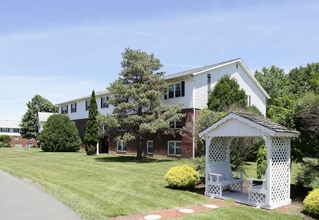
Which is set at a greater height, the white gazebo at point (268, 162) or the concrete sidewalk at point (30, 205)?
the white gazebo at point (268, 162)

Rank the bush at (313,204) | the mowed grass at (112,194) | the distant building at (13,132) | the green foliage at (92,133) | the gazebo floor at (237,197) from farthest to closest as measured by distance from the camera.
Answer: the distant building at (13,132) → the green foliage at (92,133) → the gazebo floor at (237,197) → the mowed grass at (112,194) → the bush at (313,204)

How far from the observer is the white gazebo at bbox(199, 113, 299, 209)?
10047mm

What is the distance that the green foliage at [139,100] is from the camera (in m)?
24.1

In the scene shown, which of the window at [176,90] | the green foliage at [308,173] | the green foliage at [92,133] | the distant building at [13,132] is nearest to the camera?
the green foliage at [308,173]

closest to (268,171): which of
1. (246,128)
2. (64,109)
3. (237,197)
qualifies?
(246,128)

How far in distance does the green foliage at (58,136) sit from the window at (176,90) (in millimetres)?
16001

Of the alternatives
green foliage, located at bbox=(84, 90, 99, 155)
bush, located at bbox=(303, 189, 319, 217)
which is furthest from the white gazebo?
green foliage, located at bbox=(84, 90, 99, 155)

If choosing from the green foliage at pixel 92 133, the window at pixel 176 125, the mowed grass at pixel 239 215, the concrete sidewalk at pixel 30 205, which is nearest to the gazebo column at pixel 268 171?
the mowed grass at pixel 239 215

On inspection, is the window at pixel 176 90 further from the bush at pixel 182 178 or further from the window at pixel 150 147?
the bush at pixel 182 178

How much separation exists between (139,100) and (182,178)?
12641 mm

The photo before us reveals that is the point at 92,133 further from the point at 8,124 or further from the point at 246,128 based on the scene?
the point at 8,124

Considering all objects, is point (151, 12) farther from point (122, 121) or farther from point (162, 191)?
point (122, 121)


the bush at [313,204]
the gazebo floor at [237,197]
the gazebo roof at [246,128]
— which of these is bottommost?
the gazebo floor at [237,197]

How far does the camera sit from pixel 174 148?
2723 cm
